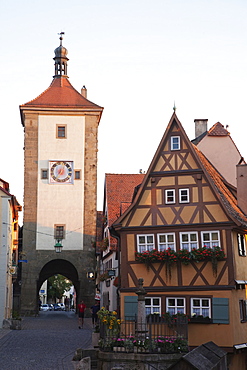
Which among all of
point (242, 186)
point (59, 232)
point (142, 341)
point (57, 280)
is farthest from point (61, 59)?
point (57, 280)

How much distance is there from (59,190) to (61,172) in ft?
4.48

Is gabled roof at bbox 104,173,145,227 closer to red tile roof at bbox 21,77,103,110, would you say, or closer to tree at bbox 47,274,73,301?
red tile roof at bbox 21,77,103,110

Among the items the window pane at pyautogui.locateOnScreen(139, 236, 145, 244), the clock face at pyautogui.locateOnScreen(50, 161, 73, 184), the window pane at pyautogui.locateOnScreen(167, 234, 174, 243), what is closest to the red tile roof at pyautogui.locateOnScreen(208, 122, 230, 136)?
the window pane at pyautogui.locateOnScreen(167, 234, 174, 243)

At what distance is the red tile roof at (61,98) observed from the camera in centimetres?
4912

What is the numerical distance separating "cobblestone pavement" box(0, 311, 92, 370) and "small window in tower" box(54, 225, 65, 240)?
15.2 meters

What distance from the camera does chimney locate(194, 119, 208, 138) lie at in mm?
36062

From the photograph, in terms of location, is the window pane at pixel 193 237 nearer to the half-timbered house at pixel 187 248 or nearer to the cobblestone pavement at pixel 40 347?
the half-timbered house at pixel 187 248

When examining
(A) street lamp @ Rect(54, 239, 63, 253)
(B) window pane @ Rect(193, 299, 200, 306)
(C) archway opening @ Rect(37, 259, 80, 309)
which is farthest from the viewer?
(C) archway opening @ Rect(37, 259, 80, 309)

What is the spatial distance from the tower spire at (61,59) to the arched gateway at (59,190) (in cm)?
467

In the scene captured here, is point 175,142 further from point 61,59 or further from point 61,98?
point 61,59

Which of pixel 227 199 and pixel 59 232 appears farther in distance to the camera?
pixel 59 232

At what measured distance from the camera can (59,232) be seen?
47.7 m

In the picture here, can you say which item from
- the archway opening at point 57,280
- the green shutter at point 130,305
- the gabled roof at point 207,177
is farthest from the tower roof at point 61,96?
the green shutter at point 130,305

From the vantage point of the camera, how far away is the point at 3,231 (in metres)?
35.6
